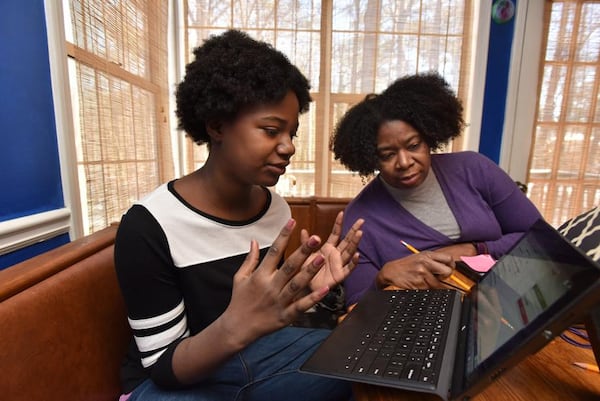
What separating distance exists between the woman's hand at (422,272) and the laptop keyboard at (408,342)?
0.08 m

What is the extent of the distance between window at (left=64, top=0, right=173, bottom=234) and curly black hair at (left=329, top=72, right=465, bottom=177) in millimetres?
938

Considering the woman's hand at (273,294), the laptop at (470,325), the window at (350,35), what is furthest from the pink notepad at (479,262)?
the window at (350,35)

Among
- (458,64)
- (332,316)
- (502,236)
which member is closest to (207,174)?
(502,236)

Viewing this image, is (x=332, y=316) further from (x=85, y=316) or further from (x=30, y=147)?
(x=30, y=147)

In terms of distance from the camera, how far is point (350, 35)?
2104 millimetres

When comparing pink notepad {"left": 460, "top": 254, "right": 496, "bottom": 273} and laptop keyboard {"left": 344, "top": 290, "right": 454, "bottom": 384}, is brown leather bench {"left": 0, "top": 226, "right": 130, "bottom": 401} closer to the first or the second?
laptop keyboard {"left": 344, "top": 290, "right": 454, "bottom": 384}

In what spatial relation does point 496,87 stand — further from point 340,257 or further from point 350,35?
point 340,257

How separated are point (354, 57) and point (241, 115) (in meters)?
1.69

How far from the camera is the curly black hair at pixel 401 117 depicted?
1147mm

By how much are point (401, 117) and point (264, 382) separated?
3.00ft

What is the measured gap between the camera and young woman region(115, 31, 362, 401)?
59 centimetres

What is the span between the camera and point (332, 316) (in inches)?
64.7

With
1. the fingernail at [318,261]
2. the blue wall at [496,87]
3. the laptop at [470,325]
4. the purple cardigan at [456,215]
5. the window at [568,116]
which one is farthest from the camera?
the blue wall at [496,87]

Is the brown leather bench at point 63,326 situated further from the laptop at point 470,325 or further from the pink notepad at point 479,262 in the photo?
the pink notepad at point 479,262
